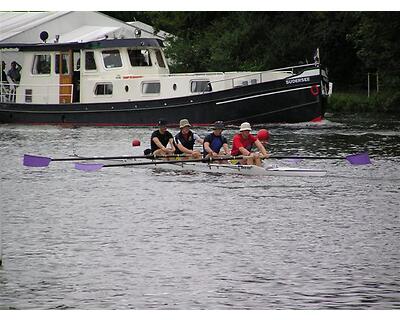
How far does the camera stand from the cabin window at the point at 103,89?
36719 mm

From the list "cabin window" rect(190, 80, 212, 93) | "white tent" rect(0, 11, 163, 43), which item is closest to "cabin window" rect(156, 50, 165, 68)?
"cabin window" rect(190, 80, 212, 93)

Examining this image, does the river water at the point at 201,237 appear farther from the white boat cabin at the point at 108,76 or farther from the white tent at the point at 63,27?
the white tent at the point at 63,27

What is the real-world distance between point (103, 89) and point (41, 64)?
283 cm

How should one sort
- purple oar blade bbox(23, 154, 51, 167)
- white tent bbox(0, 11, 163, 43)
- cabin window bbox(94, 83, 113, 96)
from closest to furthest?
purple oar blade bbox(23, 154, 51, 167) → cabin window bbox(94, 83, 113, 96) → white tent bbox(0, 11, 163, 43)

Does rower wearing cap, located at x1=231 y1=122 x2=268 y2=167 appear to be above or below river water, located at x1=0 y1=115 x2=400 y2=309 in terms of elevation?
above

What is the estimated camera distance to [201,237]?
18.1 metres

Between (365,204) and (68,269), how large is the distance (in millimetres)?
6900

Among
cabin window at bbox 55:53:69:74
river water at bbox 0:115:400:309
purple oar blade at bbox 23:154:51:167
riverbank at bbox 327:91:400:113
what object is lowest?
river water at bbox 0:115:400:309

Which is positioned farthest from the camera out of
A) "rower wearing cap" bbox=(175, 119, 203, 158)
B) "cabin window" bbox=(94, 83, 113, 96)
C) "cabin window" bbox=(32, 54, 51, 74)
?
"cabin window" bbox=(32, 54, 51, 74)

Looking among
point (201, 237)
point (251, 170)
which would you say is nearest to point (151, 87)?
point (251, 170)

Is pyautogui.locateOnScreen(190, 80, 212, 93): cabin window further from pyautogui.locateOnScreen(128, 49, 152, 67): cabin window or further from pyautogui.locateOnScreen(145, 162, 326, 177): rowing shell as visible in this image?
pyautogui.locateOnScreen(145, 162, 326, 177): rowing shell

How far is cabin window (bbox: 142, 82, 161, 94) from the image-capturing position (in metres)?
35.9

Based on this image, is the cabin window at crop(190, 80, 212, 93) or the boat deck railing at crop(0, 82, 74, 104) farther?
the boat deck railing at crop(0, 82, 74, 104)
